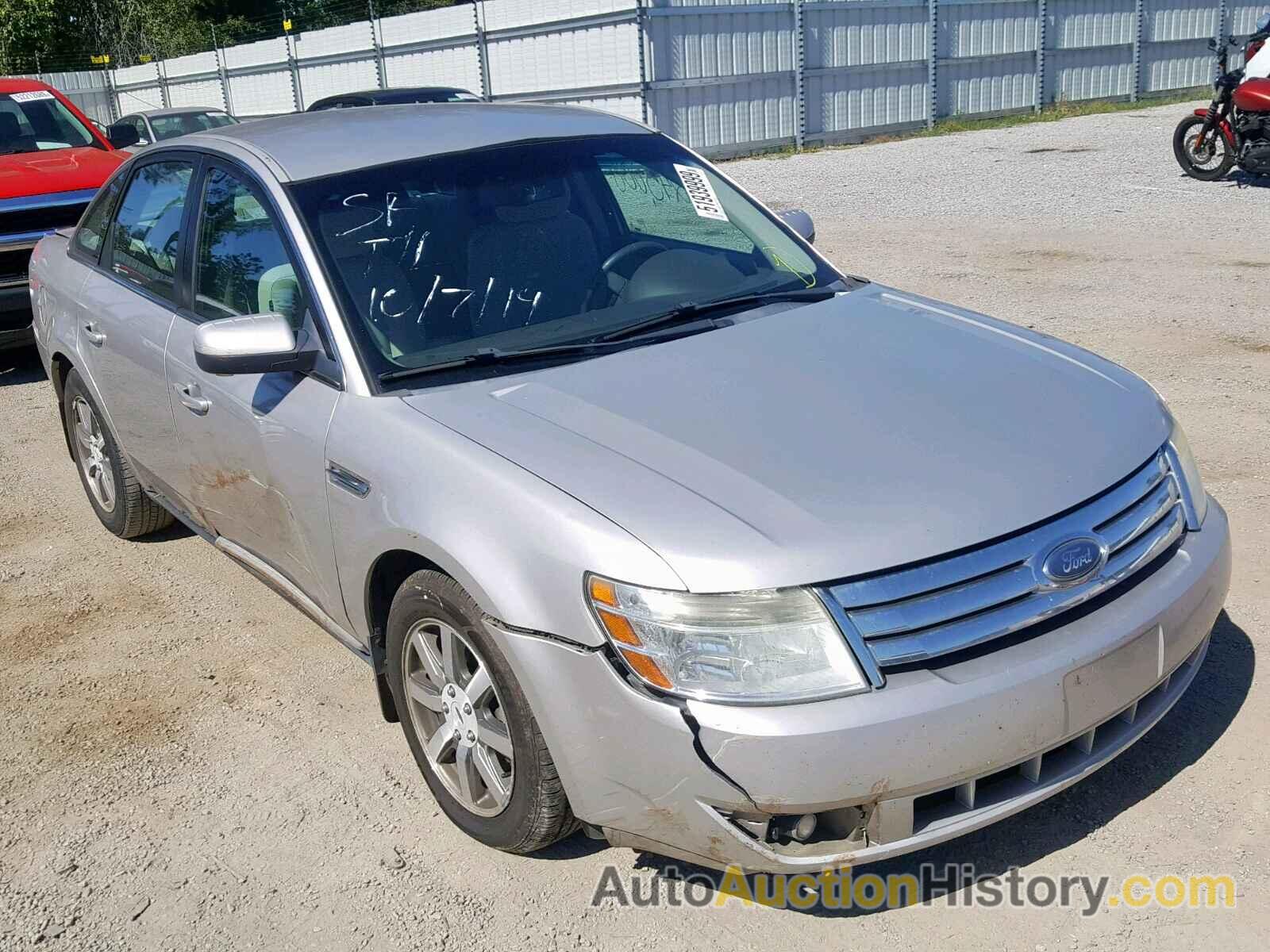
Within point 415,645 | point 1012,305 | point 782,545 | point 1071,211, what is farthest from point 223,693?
point 1071,211

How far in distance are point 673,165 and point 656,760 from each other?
2477 mm

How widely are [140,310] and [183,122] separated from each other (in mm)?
15158

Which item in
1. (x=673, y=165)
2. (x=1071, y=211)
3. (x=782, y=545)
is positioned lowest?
(x=1071, y=211)

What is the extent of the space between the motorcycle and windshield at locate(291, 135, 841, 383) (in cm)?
994

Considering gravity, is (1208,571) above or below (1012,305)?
above

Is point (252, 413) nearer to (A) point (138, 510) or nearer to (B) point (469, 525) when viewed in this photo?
(B) point (469, 525)

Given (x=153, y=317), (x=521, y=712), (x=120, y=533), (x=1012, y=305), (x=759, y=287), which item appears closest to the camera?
(x=521, y=712)

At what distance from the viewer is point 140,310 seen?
4.41 meters

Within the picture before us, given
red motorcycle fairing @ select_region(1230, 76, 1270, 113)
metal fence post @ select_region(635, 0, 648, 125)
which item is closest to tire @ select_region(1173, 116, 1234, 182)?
red motorcycle fairing @ select_region(1230, 76, 1270, 113)

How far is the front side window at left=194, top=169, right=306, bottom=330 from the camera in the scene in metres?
3.60

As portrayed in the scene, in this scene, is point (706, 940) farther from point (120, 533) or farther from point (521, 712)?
point (120, 533)

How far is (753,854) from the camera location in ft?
8.18

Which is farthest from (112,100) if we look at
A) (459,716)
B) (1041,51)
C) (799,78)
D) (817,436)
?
(817,436)

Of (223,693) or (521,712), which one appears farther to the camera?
(223,693)
